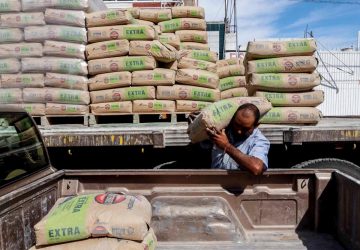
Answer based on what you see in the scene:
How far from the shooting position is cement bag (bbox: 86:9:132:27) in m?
4.96

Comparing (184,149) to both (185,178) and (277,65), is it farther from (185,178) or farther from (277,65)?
(277,65)

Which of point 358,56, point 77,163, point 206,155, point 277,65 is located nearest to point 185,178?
point 206,155

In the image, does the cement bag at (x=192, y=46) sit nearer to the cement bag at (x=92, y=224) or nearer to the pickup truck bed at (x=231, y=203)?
the pickup truck bed at (x=231, y=203)

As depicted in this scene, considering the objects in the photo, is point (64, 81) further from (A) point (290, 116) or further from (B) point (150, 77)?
(A) point (290, 116)

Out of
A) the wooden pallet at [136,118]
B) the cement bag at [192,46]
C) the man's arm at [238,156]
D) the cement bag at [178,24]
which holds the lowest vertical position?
→ the man's arm at [238,156]

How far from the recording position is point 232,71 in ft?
21.3

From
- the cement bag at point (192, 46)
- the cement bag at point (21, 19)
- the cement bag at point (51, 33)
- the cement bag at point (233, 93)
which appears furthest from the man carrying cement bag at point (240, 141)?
the cement bag at point (192, 46)

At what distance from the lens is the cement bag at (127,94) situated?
15.7 feet

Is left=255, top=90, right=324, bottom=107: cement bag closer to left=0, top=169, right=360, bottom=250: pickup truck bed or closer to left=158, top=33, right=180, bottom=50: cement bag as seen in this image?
left=158, top=33, right=180, bottom=50: cement bag

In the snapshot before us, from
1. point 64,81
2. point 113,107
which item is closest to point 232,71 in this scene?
point 113,107

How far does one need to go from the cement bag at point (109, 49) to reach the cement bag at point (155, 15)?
3.88ft

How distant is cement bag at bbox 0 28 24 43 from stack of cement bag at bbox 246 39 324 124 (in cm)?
287

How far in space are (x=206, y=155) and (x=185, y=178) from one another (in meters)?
1.30

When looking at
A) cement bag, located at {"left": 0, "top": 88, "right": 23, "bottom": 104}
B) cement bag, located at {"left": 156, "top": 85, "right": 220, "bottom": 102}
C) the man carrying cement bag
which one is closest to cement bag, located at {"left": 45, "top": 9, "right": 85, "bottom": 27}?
cement bag, located at {"left": 0, "top": 88, "right": 23, "bottom": 104}
